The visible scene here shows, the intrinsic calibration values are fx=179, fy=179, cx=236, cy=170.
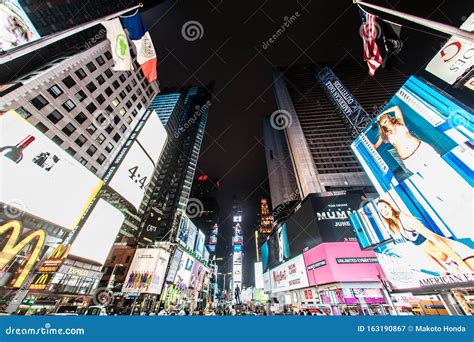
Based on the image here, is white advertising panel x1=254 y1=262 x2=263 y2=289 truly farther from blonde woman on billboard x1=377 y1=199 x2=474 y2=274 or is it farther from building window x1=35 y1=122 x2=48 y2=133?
building window x1=35 y1=122 x2=48 y2=133

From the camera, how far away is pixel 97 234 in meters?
16.5

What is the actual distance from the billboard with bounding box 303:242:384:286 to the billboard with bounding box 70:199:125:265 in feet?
93.3

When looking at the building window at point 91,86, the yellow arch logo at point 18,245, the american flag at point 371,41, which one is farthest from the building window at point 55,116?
the american flag at point 371,41

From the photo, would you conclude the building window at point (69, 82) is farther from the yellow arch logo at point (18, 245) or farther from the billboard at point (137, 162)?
the yellow arch logo at point (18, 245)

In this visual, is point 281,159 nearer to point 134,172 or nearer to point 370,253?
point 370,253

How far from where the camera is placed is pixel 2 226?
13273 millimetres

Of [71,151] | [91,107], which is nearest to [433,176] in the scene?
[71,151]

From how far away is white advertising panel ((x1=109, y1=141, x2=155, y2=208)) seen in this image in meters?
12.5

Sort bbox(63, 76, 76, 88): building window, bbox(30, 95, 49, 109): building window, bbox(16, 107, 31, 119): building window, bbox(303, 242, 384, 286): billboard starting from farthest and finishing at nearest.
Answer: bbox(63, 76, 76, 88): building window < bbox(303, 242, 384, 286): billboard < bbox(30, 95, 49, 109): building window < bbox(16, 107, 31, 119): building window

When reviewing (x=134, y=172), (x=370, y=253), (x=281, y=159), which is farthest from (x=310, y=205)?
(x=281, y=159)

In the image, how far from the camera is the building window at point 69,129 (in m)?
27.2

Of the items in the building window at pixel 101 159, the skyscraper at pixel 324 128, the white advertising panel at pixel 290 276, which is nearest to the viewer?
the building window at pixel 101 159

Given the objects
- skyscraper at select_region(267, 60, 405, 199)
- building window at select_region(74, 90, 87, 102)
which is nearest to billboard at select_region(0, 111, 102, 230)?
building window at select_region(74, 90, 87, 102)

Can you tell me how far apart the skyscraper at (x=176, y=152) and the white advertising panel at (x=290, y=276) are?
27.1 meters
